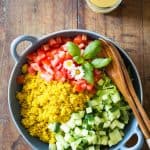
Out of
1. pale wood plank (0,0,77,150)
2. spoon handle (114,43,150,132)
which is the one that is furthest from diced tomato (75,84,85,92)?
pale wood plank (0,0,77,150)

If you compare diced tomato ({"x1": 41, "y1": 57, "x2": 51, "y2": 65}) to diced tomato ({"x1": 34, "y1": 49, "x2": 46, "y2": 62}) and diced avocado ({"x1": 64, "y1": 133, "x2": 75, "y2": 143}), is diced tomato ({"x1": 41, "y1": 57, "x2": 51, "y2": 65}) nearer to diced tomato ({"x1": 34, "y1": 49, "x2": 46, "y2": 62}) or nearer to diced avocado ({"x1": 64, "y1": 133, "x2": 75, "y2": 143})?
diced tomato ({"x1": 34, "y1": 49, "x2": 46, "y2": 62})

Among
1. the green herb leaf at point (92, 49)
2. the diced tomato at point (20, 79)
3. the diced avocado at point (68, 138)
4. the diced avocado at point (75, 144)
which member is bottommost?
the diced avocado at point (75, 144)

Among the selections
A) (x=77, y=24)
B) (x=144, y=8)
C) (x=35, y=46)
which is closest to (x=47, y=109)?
(x=35, y=46)

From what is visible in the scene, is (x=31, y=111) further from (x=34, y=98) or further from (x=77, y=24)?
(x=77, y=24)

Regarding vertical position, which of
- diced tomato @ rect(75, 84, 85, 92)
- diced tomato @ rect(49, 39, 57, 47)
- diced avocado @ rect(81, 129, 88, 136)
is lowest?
diced avocado @ rect(81, 129, 88, 136)

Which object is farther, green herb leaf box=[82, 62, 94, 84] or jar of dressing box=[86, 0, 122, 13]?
jar of dressing box=[86, 0, 122, 13]

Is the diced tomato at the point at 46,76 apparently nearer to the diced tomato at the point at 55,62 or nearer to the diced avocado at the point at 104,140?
the diced tomato at the point at 55,62

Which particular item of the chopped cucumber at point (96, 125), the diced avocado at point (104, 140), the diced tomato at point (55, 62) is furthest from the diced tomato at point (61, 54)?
the diced avocado at point (104, 140)
